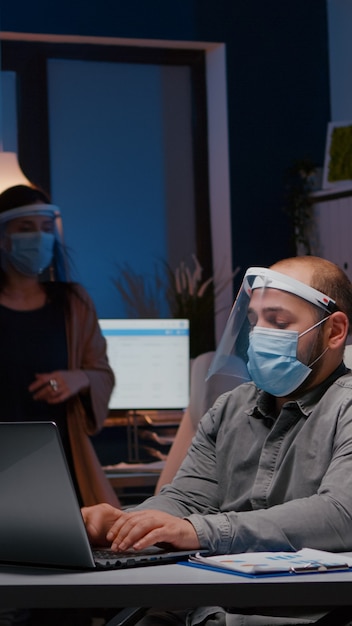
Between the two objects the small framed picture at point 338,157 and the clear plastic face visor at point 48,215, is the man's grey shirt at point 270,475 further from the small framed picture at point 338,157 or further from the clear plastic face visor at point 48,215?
the small framed picture at point 338,157

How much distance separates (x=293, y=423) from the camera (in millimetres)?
2139

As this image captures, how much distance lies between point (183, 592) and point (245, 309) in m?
0.88

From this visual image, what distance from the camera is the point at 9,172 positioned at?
4.43 metres

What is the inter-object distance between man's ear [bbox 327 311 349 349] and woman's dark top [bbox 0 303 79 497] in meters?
1.68

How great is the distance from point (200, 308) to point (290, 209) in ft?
3.31

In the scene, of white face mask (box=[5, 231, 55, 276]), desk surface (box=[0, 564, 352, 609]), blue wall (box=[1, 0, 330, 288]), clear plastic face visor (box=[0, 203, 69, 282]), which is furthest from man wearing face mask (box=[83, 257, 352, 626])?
blue wall (box=[1, 0, 330, 288])

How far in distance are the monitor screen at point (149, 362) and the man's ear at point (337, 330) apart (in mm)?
2707

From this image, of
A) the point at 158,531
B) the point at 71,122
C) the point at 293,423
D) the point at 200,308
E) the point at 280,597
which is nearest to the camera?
the point at 280,597

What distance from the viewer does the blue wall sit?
664 cm

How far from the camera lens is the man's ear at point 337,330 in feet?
7.24

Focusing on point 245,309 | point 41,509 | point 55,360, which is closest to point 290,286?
point 245,309

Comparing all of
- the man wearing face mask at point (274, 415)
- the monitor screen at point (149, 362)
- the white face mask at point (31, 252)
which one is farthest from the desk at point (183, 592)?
the monitor screen at point (149, 362)

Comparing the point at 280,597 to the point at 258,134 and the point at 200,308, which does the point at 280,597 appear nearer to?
the point at 200,308

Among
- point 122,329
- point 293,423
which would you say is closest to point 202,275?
point 122,329
